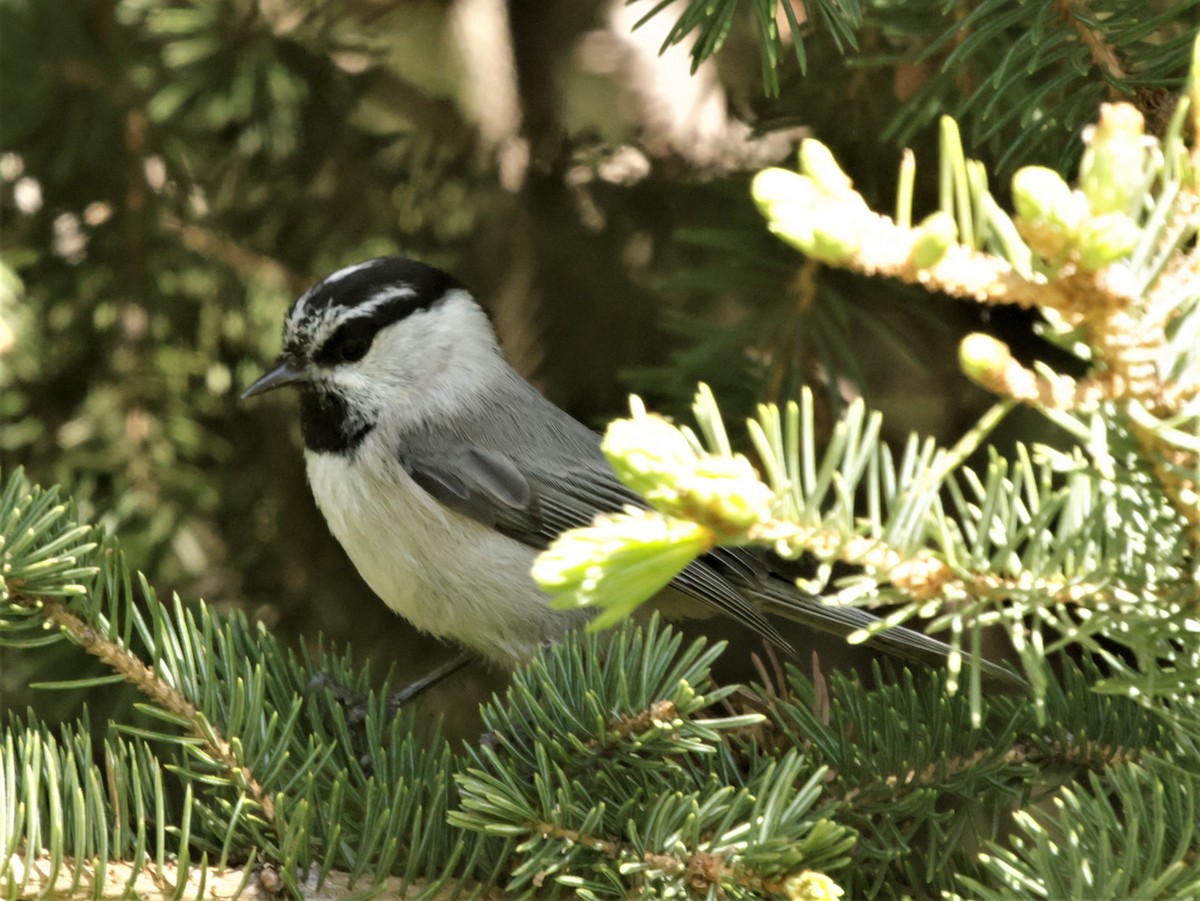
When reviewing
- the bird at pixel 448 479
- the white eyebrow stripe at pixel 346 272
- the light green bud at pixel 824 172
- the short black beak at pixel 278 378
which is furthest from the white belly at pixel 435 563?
the light green bud at pixel 824 172

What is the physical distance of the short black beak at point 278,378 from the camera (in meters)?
1.75

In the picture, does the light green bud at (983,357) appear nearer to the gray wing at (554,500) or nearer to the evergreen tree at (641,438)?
the evergreen tree at (641,438)

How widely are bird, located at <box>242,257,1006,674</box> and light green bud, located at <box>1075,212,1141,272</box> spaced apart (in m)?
1.14

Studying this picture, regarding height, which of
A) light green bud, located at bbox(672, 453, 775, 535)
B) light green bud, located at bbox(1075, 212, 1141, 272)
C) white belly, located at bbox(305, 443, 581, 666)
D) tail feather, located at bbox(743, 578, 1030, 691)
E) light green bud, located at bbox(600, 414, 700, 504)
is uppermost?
light green bud, located at bbox(1075, 212, 1141, 272)

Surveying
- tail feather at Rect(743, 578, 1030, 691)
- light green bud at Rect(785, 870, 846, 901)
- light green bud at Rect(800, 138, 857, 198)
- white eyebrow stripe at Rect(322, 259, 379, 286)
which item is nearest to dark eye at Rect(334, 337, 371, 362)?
white eyebrow stripe at Rect(322, 259, 379, 286)

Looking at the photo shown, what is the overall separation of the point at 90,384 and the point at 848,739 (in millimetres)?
1311

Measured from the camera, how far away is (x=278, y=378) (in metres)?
1.77

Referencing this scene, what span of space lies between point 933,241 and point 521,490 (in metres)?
1.40

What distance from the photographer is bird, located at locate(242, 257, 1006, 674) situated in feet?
5.75

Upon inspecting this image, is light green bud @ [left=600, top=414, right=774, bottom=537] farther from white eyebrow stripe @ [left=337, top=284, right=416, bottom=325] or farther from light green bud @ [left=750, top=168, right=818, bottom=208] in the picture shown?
white eyebrow stripe @ [left=337, top=284, right=416, bottom=325]

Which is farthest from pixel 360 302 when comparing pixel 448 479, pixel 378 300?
pixel 448 479

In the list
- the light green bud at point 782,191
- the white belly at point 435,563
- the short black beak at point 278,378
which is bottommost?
the white belly at point 435,563

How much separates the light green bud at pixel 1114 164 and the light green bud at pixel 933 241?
68 millimetres

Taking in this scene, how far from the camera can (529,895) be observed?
0.91m
